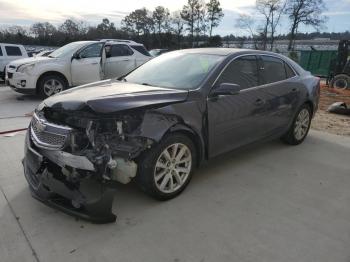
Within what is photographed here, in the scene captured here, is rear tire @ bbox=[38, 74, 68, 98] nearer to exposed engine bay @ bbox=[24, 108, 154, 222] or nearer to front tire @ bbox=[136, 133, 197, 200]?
exposed engine bay @ bbox=[24, 108, 154, 222]

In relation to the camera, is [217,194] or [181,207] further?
[217,194]

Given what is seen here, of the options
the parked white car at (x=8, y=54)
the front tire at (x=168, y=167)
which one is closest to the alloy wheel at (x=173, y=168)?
the front tire at (x=168, y=167)

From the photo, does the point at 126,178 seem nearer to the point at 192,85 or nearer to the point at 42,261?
the point at 42,261

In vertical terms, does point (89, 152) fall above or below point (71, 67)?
above

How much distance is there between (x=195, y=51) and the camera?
4652 mm

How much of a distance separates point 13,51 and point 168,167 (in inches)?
529

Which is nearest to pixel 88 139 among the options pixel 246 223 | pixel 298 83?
pixel 246 223

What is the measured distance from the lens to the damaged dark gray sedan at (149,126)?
2.99 metres

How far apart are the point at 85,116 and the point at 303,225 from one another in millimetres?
2272

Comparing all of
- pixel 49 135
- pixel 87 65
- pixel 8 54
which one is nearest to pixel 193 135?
pixel 49 135

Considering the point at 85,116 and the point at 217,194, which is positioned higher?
the point at 85,116

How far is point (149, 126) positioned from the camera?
3.19 meters

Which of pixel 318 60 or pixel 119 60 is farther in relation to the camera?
pixel 318 60

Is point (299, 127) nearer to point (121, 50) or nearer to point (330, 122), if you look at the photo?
point (330, 122)
